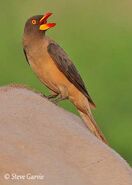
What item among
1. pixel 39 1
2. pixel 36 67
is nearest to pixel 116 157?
pixel 36 67

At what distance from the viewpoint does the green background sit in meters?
19.4

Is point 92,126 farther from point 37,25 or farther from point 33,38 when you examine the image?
point 37,25

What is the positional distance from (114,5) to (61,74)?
13.0 meters

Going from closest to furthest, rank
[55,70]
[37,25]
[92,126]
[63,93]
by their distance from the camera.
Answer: [92,126]
[63,93]
[55,70]
[37,25]

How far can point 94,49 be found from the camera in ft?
74.3

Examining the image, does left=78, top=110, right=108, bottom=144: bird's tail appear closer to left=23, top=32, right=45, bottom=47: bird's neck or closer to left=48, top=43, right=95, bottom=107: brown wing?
left=48, top=43, right=95, bottom=107: brown wing

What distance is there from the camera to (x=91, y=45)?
22922mm

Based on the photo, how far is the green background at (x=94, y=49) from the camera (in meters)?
19.4

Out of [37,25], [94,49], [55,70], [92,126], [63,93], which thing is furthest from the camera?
[94,49]

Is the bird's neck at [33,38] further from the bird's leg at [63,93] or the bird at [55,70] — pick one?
the bird's leg at [63,93]

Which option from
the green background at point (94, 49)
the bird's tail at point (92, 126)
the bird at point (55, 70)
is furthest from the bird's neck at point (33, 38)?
the green background at point (94, 49)

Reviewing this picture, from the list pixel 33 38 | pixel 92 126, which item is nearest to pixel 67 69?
pixel 33 38

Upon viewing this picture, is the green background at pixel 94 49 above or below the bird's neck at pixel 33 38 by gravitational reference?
below

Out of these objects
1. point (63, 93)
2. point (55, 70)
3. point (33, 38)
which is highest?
point (33, 38)
